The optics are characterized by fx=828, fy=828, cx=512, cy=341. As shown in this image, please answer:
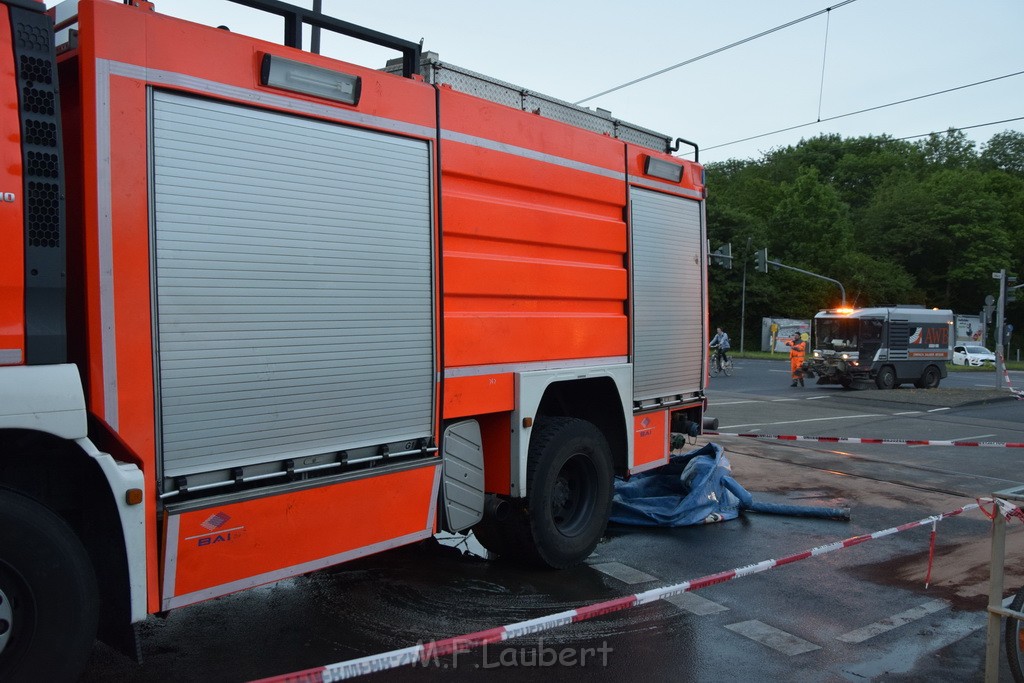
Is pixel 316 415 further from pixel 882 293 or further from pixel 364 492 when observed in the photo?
pixel 882 293

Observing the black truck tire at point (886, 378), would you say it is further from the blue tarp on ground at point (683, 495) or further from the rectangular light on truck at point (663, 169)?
the rectangular light on truck at point (663, 169)

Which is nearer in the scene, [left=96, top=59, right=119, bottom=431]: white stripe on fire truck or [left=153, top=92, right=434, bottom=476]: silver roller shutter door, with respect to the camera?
[left=96, top=59, right=119, bottom=431]: white stripe on fire truck

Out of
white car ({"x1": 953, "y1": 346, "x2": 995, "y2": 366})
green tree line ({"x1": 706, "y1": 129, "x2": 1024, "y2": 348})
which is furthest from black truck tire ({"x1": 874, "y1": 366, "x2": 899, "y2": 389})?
green tree line ({"x1": 706, "y1": 129, "x2": 1024, "y2": 348})

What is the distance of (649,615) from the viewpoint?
4902 mm

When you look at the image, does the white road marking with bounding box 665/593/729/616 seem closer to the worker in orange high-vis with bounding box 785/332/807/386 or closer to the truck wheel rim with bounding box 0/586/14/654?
the truck wheel rim with bounding box 0/586/14/654

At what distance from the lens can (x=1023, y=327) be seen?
65062 mm

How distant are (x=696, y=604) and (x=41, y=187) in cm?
416

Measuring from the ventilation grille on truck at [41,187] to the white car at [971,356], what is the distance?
4862cm

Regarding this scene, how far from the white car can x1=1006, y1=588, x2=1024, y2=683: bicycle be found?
151 feet

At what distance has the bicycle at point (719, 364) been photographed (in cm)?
2868

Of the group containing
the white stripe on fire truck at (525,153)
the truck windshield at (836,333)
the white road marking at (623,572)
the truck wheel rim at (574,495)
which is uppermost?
the white stripe on fire truck at (525,153)

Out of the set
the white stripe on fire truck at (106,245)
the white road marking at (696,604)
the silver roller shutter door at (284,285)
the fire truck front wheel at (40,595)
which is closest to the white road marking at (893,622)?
the white road marking at (696,604)

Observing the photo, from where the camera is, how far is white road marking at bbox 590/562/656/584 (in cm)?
557

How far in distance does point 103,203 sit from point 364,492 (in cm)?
181
